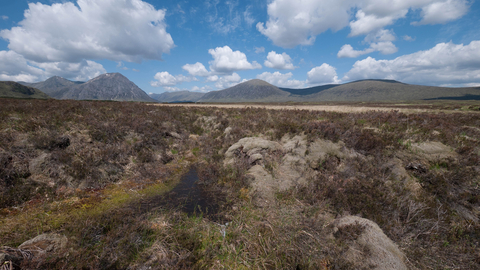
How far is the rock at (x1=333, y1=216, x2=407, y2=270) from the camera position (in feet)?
13.8

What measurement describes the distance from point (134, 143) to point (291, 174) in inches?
406

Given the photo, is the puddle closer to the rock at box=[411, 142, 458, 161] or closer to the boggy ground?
the boggy ground

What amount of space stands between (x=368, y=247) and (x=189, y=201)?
6396 mm

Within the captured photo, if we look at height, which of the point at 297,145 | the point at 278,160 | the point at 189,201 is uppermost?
the point at 297,145

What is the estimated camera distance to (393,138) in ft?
33.9

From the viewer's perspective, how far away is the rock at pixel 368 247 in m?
4.21

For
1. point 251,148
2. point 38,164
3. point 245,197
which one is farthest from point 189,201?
point 38,164

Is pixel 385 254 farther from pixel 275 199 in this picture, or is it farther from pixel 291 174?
pixel 291 174

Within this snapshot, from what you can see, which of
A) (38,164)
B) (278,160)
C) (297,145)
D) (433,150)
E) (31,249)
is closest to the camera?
(31,249)

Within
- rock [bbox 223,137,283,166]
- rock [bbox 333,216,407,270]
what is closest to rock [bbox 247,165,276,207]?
rock [bbox 223,137,283,166]

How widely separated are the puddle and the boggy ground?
112mm

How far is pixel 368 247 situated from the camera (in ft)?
14.8

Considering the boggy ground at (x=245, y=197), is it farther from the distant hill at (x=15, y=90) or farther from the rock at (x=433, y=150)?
the distant hill at (x=15, y=90)

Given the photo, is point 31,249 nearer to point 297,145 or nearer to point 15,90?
point 297,145
